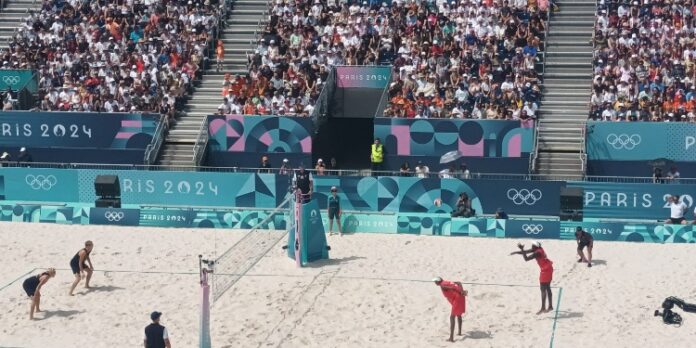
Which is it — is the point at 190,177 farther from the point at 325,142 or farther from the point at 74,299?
the point at 74,299

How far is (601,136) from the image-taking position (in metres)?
32.5

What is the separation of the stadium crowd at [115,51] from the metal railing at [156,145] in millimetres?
632

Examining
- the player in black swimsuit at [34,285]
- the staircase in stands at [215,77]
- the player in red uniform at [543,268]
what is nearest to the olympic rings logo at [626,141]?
the player in red uniform at [543,268]

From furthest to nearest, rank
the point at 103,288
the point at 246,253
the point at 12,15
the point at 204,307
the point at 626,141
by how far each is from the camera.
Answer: the point at 12,15
the point at 626,141
the point at 246,253
the point at 103,288
the point at 204,307

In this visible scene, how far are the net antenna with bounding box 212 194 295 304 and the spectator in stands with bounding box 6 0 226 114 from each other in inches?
336

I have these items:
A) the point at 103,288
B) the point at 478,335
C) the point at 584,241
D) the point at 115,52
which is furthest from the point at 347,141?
the point at 478,335

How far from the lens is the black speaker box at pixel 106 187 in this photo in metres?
31.2

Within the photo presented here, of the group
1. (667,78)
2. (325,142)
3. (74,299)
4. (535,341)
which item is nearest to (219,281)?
(74,299)

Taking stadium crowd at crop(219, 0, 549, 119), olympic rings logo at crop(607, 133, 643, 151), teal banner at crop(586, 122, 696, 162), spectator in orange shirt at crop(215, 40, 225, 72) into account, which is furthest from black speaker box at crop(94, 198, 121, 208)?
olympic rings logo at crop(607, 133, 643, 151)

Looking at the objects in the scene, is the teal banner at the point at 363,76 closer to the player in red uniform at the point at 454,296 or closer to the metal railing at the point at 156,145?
the metal railing at the point at 156,145

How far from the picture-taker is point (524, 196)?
3036 cm

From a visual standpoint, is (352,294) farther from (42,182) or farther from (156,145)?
(156,145)

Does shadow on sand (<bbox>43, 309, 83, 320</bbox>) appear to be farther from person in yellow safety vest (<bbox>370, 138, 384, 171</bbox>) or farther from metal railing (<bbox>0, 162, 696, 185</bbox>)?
person in yellow safety vest (<bbox>370, 138, 384, 171</bbox>)

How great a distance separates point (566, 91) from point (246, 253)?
1275 centimetres
